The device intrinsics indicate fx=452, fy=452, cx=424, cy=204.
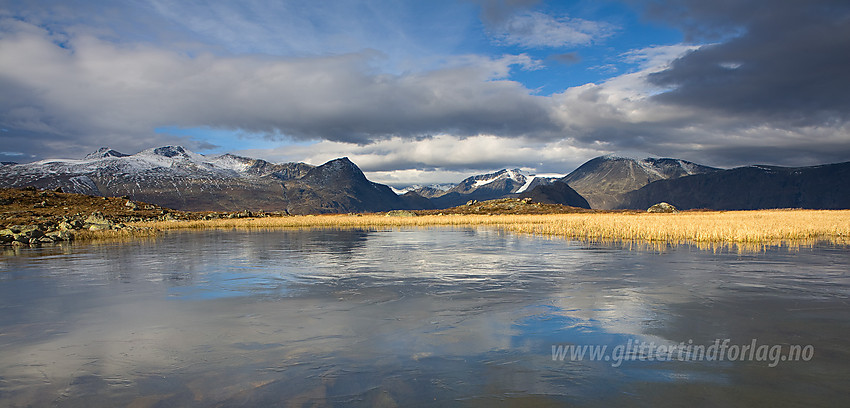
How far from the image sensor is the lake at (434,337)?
309 inches

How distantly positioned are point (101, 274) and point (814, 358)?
89.3 feet

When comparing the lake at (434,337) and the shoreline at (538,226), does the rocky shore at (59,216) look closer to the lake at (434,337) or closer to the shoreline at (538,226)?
the shoreline at (538,226)

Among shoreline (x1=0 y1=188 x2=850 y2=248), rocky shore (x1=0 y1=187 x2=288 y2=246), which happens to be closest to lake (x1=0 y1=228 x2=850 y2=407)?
shoreline (x1=0 y1=188 x2=850 y2=248)

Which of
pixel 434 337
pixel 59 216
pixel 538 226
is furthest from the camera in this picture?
pixel 59 216

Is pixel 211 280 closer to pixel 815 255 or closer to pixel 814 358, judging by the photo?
pixel 814 358

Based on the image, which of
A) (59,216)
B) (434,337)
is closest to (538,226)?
(434,337)

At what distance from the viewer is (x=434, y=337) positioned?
36.3ft

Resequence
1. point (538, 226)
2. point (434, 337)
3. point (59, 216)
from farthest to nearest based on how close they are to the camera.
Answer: point (59, 216)
point (538, 226)
point (434, 337)

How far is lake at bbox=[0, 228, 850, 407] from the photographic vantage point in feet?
25.8

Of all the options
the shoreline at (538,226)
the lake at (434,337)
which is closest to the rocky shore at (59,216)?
the shoreline at (538,226)

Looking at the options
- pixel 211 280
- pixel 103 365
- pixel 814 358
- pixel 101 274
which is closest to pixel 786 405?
pixel 814 358

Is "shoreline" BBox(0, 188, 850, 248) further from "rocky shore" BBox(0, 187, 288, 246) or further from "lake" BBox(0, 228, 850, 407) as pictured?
"lake" BBox(0, 228, 850, 407)

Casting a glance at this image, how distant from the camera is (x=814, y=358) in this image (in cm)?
921

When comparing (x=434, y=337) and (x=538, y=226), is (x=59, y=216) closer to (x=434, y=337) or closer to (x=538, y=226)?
(x=538, y=226)
